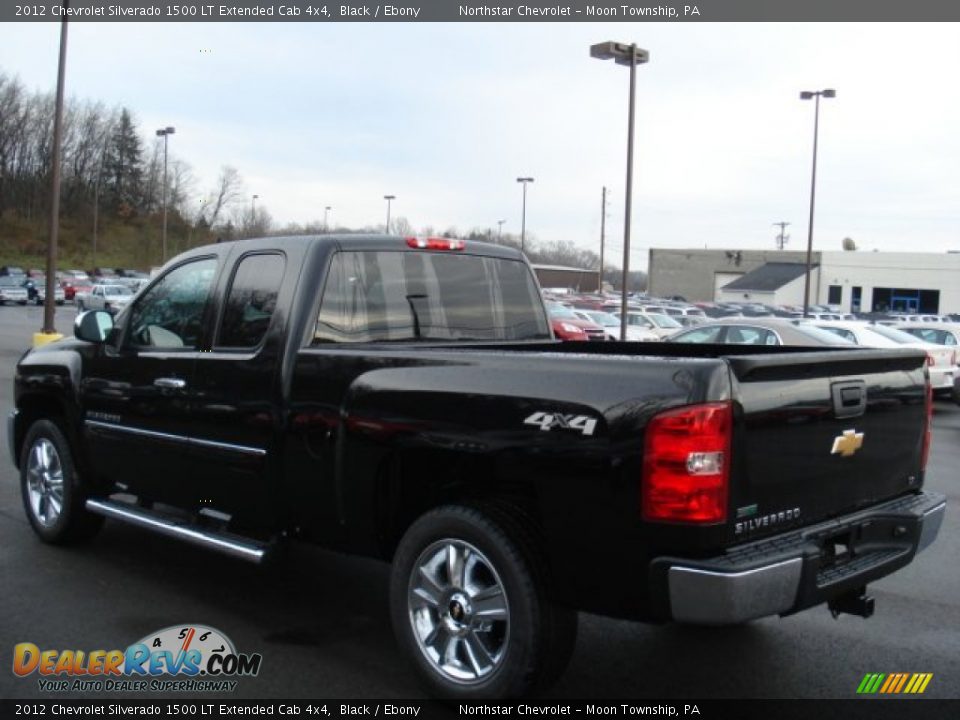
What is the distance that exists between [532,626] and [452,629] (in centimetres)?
47

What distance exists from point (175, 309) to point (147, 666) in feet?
6.74

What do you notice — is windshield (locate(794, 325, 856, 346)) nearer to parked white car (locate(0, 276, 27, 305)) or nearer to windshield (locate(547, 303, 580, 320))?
windshield (locate(547, 303, 580, 320))

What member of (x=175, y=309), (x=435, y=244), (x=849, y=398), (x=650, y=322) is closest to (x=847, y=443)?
(x=849, y=398)

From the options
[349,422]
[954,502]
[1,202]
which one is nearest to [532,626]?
[349,422]

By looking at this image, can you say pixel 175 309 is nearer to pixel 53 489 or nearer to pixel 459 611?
pixel 53 489

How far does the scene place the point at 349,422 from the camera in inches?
167

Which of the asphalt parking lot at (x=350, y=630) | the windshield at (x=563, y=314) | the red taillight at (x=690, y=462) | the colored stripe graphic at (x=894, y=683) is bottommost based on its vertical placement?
the asphalt parking lot at (x=350, y=630)

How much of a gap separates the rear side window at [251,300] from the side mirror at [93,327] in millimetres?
1098

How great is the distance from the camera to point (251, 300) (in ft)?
16.5

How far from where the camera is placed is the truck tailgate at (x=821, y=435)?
3.42 meters

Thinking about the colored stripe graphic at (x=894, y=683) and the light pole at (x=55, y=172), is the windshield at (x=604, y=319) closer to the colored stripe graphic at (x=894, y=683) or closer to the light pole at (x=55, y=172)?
the light pole at (x=55, y=172)

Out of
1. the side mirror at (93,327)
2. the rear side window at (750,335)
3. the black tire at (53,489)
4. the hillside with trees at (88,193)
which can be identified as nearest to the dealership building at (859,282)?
the hillside with trees at (88,193)

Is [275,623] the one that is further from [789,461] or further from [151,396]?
[789,461]

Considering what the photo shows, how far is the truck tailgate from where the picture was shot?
3.42m
